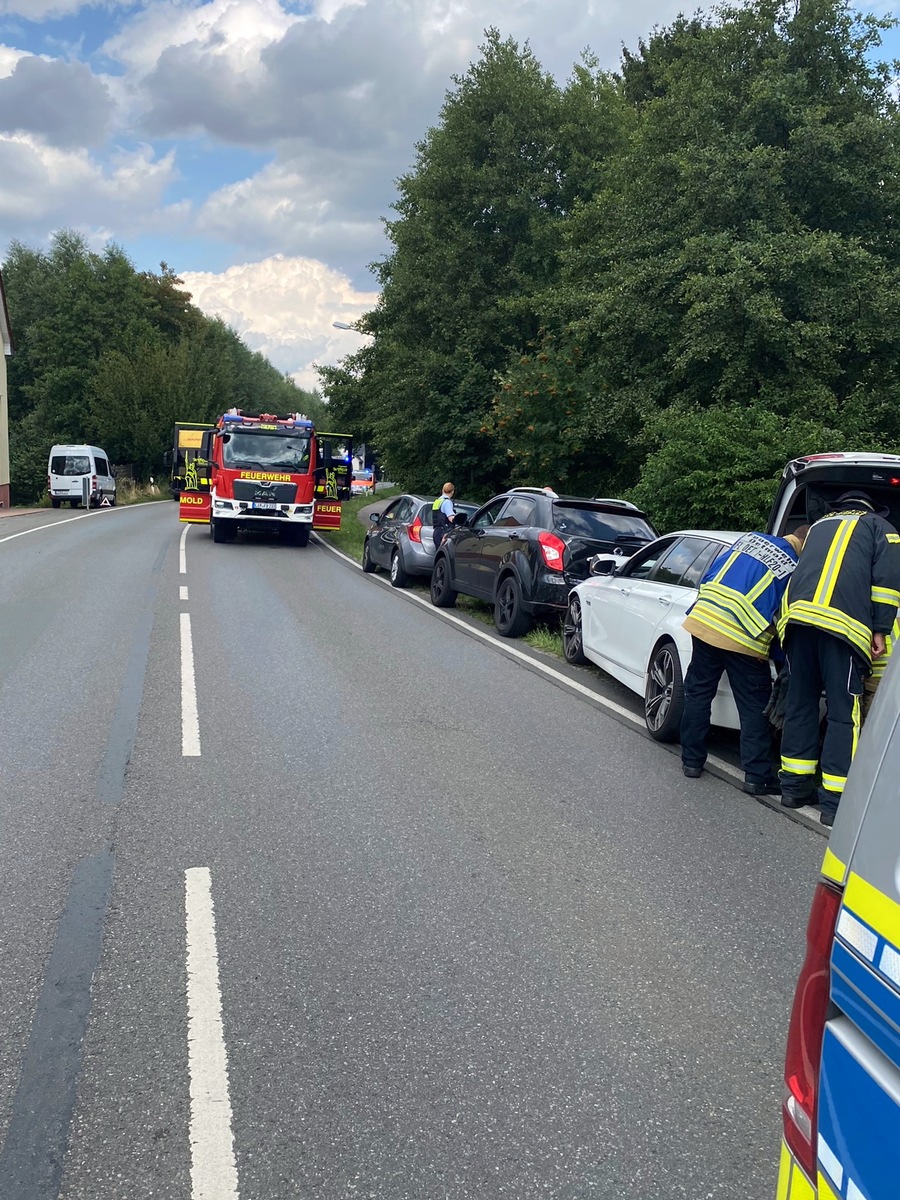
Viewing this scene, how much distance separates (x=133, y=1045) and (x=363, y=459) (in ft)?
207

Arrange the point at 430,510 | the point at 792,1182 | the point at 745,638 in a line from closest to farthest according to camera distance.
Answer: the point at 792,1182 → the point at 745,638 → the point at 430,510

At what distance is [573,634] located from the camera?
1016 centimetres

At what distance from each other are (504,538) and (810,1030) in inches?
406

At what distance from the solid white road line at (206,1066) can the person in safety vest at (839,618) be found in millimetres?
3410

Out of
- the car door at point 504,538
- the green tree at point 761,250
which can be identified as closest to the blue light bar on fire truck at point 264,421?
the green tree at point 761,250

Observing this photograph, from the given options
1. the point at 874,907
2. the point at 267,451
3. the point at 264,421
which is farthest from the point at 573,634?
the point at 264,421

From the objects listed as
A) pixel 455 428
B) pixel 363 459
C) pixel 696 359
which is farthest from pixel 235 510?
pixel 363 459

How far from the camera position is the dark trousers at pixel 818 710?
5.53m

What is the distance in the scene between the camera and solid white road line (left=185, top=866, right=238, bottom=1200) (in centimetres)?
266

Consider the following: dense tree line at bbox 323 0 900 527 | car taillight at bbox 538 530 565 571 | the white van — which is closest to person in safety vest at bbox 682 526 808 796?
car taillight at bbox 538 530 565 571

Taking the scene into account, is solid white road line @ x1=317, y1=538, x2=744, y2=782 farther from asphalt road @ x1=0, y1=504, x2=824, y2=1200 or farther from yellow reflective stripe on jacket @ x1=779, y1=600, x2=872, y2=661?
yellow reflective stripe on jacket @ x1=779, y1=600, x2=872, y2=661

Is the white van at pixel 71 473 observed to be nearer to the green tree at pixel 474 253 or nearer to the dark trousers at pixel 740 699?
the green tree at pixel 474 253

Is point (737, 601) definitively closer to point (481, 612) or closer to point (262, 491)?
point (481, 612)

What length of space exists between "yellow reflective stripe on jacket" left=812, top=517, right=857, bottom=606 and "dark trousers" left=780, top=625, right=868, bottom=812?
0.62 ft
